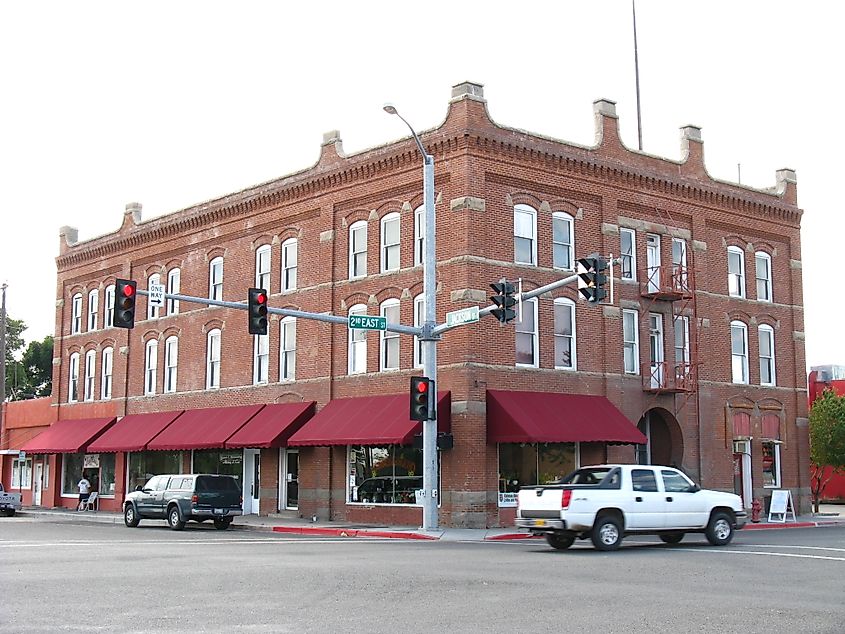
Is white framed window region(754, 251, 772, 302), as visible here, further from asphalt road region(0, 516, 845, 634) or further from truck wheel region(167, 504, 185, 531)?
truck wheel region(167, 504, 185, 531)

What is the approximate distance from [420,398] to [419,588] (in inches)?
498

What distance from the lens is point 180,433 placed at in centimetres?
3872

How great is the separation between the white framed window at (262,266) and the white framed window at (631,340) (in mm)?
12233

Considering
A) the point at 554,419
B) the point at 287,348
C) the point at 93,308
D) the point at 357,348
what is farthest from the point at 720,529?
the point at 93,308

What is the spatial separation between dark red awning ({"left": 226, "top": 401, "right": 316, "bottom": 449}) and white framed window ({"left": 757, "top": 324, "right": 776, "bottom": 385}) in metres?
15.6

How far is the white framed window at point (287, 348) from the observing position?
36.6 metres

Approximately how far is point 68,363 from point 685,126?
28.2m

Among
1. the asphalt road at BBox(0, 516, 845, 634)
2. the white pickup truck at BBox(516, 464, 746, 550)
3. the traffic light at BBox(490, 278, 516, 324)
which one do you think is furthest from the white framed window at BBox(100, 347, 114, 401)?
the white pickup truck at BBox(516, 464, 746, 550)

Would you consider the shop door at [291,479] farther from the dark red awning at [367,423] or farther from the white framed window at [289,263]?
the white framed window at [289,263]

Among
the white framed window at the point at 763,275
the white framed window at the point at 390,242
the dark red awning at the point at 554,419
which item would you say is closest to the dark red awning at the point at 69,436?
the white framed window at the point at 390,242

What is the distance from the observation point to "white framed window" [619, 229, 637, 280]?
114ft

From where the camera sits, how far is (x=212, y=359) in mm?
40062

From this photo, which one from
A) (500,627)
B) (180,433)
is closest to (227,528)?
(180,433)

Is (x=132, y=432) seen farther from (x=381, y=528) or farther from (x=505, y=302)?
(x=505, y=302)
